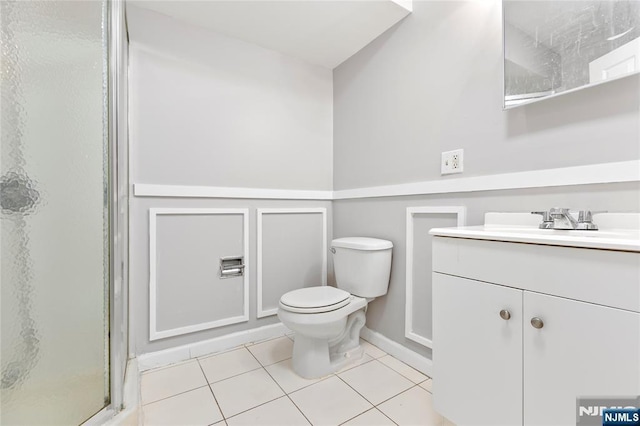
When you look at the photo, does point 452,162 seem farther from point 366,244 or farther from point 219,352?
point 219,352

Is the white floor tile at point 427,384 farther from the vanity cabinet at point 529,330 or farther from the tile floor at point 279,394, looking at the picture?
the vanity cabinet at point 529,330

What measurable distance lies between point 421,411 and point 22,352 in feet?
4.33

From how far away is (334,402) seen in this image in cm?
125

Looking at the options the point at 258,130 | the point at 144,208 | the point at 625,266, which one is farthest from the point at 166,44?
the point at 625,266

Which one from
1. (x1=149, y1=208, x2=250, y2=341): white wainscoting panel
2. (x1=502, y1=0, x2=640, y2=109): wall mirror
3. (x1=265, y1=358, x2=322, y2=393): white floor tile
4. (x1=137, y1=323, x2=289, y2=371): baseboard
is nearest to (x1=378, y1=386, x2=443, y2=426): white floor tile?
(x1=265, y1=358, x2=322, y2=393): white floor tile

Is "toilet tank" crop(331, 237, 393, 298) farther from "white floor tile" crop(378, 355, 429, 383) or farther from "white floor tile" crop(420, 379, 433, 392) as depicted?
"white floor tile" crop(420, 379, 433, 392)

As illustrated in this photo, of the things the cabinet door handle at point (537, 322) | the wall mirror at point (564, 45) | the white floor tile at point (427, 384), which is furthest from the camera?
the white floor tile at point (427, 384)

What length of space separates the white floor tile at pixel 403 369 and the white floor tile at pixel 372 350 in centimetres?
4

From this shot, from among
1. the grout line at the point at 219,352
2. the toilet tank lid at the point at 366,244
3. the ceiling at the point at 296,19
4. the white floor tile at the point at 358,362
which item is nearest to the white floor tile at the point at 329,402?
the white floor tile at the point at 358,362

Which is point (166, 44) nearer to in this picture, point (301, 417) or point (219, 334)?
point (219, 334)

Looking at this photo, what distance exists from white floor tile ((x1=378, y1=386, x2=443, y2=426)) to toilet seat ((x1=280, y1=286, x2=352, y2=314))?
1.51ft

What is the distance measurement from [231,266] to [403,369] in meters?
1.11

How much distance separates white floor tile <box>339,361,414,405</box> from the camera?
1306mm

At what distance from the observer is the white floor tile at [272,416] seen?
1132 mm
